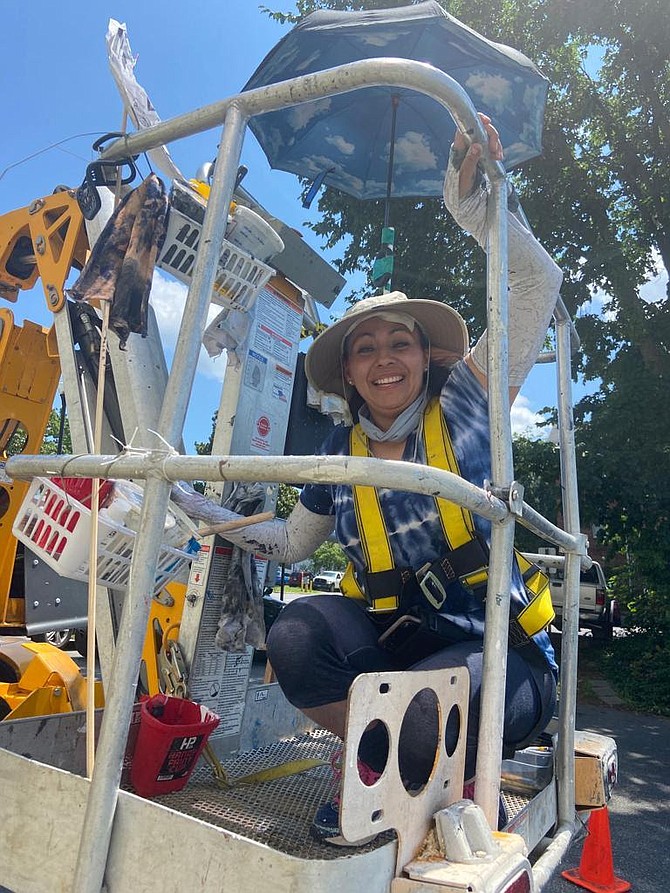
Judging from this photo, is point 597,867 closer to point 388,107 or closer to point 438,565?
point 438,565

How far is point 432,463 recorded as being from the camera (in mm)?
1952

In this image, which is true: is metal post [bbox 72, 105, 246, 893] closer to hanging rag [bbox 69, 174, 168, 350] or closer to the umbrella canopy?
hanging rag [bbox 69, 174, 168, 350]

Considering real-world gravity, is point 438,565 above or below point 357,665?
above

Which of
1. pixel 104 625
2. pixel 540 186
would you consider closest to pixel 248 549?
pixel 104 625

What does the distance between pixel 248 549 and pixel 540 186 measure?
9.46 meters

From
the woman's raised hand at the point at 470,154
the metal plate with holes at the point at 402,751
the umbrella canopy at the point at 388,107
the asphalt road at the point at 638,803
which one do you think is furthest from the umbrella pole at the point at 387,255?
the asphalt road at the point at 638,803

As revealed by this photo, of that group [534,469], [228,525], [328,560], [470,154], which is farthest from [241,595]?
[328,560]

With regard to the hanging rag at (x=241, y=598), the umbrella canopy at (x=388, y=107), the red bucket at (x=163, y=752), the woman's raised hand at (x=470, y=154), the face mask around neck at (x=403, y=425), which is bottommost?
the red bucket at (x=163, y=752)

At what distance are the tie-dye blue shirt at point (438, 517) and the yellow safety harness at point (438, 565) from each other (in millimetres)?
23

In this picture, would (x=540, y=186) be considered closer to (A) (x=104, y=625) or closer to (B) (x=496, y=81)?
(B) (x=496, y=81)

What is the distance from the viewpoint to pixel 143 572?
127 cm

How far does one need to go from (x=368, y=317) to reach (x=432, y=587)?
0.88 m

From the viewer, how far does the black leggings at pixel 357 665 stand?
1.64 meters

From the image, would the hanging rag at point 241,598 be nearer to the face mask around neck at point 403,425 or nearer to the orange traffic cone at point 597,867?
the face mask around neck at point 403,425
